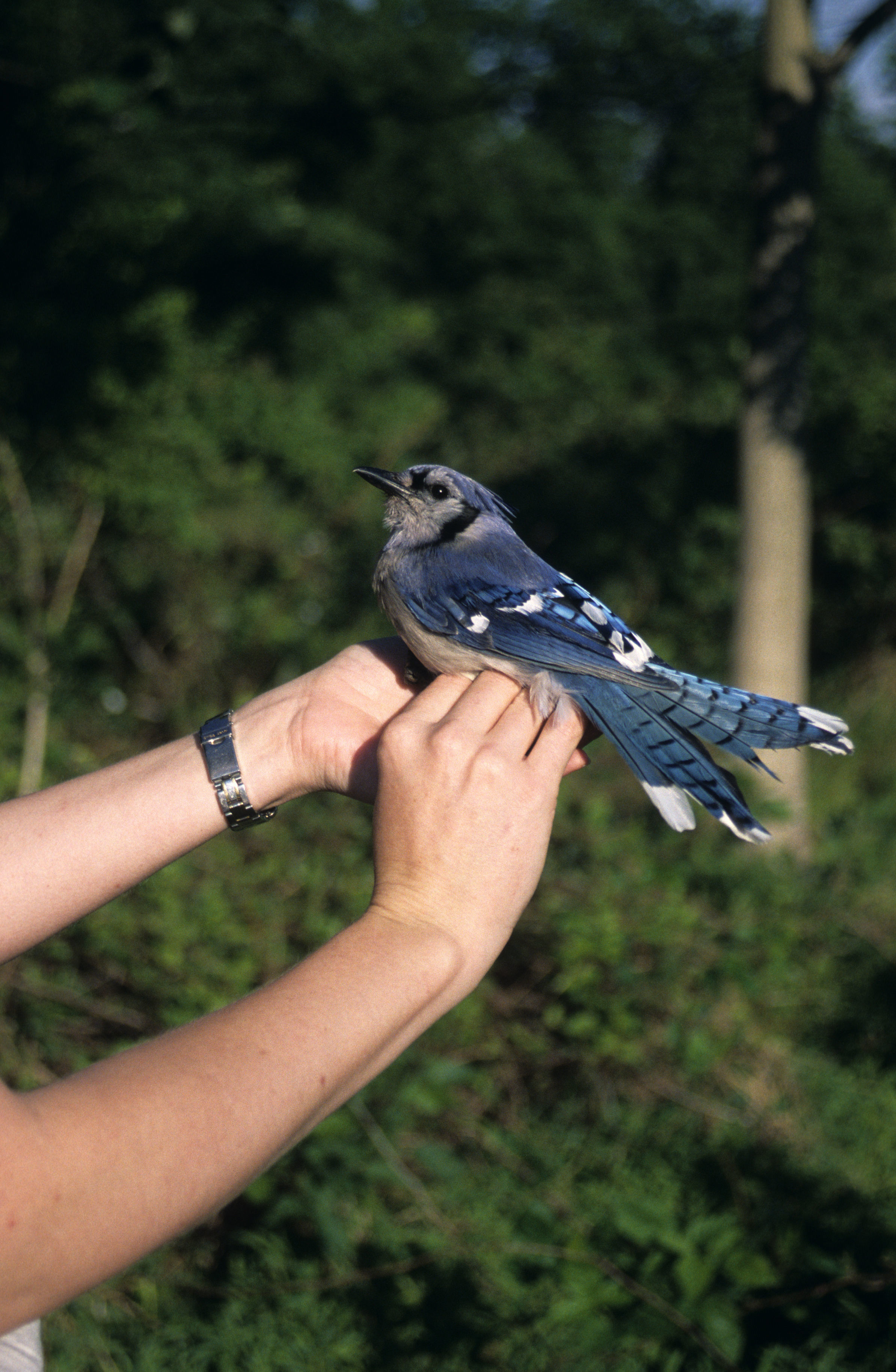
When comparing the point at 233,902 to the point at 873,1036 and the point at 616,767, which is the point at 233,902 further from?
the point at 873,1036

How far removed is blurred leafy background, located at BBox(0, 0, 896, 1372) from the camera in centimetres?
223

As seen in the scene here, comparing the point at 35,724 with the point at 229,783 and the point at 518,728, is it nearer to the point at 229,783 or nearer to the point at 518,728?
the point at 229,783

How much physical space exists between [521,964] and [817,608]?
430cm

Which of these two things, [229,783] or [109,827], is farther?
[229,783]

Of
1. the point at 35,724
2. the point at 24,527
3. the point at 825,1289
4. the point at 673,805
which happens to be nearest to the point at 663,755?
the point at 673,805

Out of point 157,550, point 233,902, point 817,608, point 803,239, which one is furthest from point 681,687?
point 817,608

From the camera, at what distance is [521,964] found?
10.2ft

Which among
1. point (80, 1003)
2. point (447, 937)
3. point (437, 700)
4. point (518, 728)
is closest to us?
point (447, 937)

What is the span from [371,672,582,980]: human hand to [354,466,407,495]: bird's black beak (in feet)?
3.28

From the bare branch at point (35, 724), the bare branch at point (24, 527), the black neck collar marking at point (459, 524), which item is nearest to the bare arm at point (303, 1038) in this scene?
the black neck collar marking at point (459, 524)

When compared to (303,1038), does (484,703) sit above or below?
above

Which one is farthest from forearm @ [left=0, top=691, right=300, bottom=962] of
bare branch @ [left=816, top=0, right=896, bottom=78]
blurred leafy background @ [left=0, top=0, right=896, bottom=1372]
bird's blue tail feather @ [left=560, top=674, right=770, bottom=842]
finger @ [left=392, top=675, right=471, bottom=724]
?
bare branch @ [left=816, top=0, right=896, bottom=78]

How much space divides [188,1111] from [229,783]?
2.29 ft

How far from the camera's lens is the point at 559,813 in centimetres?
364
